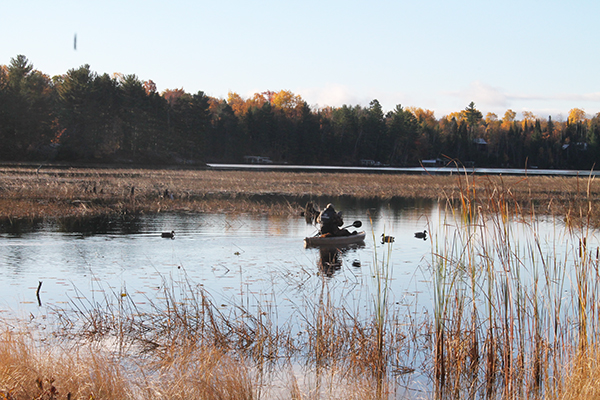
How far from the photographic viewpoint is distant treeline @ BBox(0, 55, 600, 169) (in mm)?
84688

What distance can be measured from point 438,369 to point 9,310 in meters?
7.71

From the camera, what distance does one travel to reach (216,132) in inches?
4739

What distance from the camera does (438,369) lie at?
8.05 m

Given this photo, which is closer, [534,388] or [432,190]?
[534,388]

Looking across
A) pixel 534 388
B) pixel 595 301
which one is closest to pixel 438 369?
pixel 534 388

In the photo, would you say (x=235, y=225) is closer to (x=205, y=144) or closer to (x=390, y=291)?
(x=390, y=291)

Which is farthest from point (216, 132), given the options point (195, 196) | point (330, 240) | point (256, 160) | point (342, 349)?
point (342, 349)

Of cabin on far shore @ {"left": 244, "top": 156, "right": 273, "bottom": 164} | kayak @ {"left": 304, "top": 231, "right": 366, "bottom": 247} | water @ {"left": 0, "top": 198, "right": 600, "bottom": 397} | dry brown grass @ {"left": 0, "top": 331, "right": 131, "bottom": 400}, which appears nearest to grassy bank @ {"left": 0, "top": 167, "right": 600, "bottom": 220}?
water @ {"left": 0, "top": 198, "right": 600, "bottom": 397}

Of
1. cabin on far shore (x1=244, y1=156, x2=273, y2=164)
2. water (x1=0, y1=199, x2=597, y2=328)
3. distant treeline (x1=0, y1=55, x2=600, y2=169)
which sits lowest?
water (x1=0, y1=199, x2=597, y2=328)

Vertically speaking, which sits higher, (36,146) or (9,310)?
(36,146)

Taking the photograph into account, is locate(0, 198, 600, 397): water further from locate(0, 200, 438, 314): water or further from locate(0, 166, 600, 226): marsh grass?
locate(0, 166, 600, 226): marsh grass

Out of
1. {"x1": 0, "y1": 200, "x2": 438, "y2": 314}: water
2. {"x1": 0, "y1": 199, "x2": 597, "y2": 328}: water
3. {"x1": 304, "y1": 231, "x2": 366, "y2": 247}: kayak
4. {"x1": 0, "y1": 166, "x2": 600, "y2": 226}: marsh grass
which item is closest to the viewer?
{"x1": 0, "y1": 199, "x2": 597, "y2": 328}: water

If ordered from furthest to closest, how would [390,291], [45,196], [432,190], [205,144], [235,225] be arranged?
[205,144], [432,190], [45,196], [235,225], [390,291]

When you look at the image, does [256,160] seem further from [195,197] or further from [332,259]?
[332,259]
